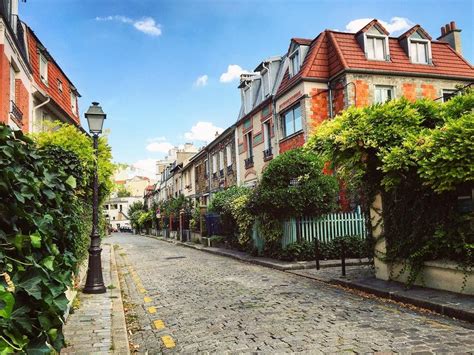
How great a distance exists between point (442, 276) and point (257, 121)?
58.3 feet

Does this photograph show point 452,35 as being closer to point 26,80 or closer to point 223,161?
point 223,161

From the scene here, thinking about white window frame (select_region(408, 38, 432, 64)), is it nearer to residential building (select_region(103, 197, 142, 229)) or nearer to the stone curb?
the stone curb

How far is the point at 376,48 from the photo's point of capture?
64.6 feet

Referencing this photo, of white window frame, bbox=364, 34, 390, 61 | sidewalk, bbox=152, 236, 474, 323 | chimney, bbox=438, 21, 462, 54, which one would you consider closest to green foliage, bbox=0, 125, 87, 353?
sidewalk, bbox=152, 236, 474, 323

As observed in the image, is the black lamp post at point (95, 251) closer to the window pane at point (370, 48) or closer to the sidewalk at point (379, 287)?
the sidewalk at point (379, 287)

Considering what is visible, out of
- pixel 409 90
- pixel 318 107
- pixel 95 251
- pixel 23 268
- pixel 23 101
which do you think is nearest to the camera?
pixel 23 268

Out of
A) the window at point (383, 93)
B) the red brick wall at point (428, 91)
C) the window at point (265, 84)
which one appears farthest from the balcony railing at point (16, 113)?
the red brick wall at point (428, 91)

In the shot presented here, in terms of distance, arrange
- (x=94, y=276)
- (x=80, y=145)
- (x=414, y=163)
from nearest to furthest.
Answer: (x=414, y=163), (x=94, y=276), (x=80, y=145)

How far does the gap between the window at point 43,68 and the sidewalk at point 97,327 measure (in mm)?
14023

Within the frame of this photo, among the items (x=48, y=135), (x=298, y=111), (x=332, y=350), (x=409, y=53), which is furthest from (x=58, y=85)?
(x=332, y=350)

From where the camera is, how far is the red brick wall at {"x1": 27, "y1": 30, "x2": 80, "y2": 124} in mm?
17719

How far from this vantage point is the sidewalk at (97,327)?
497 cm

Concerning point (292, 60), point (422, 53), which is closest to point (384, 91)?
point (422, 53)

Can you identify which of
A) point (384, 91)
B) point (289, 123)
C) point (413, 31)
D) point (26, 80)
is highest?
point (413, 31)
